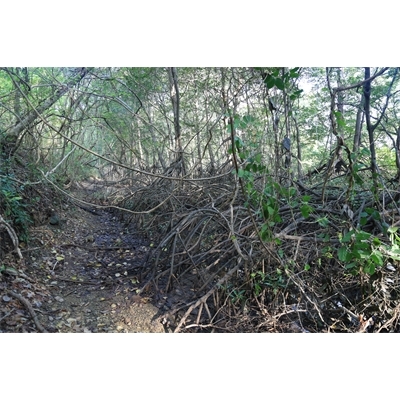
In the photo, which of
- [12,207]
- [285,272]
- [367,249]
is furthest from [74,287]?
[367,249]

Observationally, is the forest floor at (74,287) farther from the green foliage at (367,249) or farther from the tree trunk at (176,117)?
the green foliage at (367,249)

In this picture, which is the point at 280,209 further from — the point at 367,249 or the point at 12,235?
the point at 12,235

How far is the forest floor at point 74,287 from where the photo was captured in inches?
67.7

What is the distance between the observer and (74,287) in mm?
2123

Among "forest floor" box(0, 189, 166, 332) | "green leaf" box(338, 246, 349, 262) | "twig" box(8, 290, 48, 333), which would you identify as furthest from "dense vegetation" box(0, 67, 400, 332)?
"twig" box(8, 290, 48, 333)

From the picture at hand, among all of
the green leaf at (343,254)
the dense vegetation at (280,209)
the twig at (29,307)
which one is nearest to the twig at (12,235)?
the dense vegetation at (280,209)

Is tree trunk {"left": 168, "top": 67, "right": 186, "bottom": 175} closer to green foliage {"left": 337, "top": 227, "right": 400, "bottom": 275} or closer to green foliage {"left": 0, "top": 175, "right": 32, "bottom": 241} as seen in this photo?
green foliage {"left": 0, "top": 175, "right": 32, "bottom": 241}

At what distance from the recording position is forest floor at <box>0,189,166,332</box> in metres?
1.72

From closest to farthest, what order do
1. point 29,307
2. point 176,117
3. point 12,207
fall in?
point 29,307 < point 12,207 < point 176,117

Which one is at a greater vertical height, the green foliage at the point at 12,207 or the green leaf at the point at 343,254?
the green foliage at the point at 12,207

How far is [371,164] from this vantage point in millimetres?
1820

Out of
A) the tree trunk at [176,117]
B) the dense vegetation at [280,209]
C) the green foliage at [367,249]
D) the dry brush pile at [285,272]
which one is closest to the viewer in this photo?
the green foliage at [367,249]

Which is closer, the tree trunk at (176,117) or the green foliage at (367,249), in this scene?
the green foliage at (367,249)

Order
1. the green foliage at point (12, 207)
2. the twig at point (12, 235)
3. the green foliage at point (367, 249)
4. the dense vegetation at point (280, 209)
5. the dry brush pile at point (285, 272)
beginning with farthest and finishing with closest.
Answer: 1. the green foliage at point (12, 207)
2. the twig at point (12, 235)
3. the dry brush pile at point (285, 272)
4. the dense vegetation at point (280, 209)
5. the green foliage at point (367, 249)
